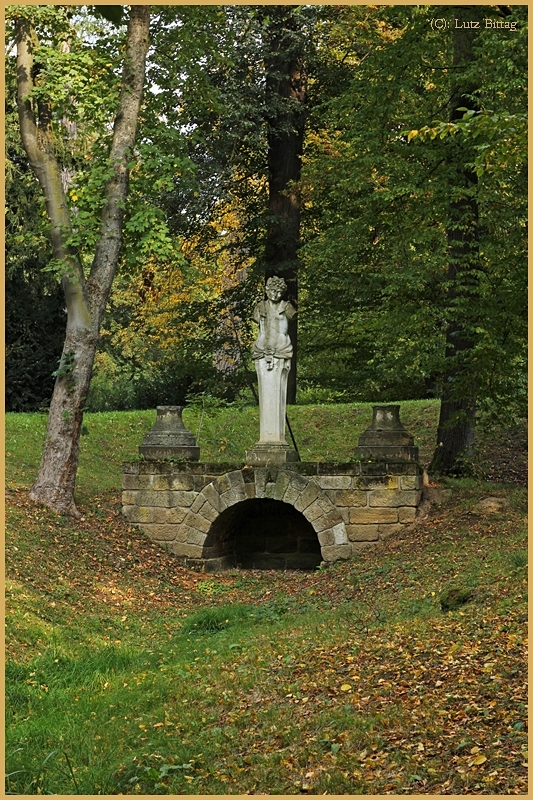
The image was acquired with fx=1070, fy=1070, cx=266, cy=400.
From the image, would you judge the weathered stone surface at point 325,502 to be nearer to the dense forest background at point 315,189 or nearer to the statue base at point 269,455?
the statue base at point 269,455

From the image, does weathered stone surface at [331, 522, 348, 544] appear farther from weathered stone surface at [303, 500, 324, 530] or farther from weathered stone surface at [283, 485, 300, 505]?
weathered stone surface at [283, 485, 300, 505]

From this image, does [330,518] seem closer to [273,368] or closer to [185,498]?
[185,498]

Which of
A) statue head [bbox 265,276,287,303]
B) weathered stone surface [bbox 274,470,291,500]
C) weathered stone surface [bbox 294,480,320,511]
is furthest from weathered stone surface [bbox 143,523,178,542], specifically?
statue head [bbox 265,276,287,303]

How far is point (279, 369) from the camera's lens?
15.5 metres

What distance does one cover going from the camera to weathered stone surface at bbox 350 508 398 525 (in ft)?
50.0

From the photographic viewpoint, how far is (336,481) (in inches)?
602

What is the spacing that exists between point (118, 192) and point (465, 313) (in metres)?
5.16

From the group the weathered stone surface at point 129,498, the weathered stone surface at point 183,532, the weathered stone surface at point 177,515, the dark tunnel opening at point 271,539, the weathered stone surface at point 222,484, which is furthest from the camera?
the dark tunnel opening at point 271,539

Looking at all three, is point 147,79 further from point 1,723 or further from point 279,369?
point 1,723

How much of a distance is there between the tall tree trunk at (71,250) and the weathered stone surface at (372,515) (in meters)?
3.95

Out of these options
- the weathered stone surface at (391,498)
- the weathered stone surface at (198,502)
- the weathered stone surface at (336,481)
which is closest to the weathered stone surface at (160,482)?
the weathered stone surface at (198,502)

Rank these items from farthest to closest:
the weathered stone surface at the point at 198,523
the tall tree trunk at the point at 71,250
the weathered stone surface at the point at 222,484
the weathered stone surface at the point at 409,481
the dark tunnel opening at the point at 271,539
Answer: the dark tunnel opening at the point at 271,539 → the weathered stone surface at the point at 198,523 → the weathered stone surface at the point at 222,484 → the weathered stone surface at the point at 409,481 → the tall tree trunk at the point at 71,250

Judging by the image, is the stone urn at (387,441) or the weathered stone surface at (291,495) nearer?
the weathered stone surface at (291,495)

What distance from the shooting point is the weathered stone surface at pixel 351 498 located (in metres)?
15.3
